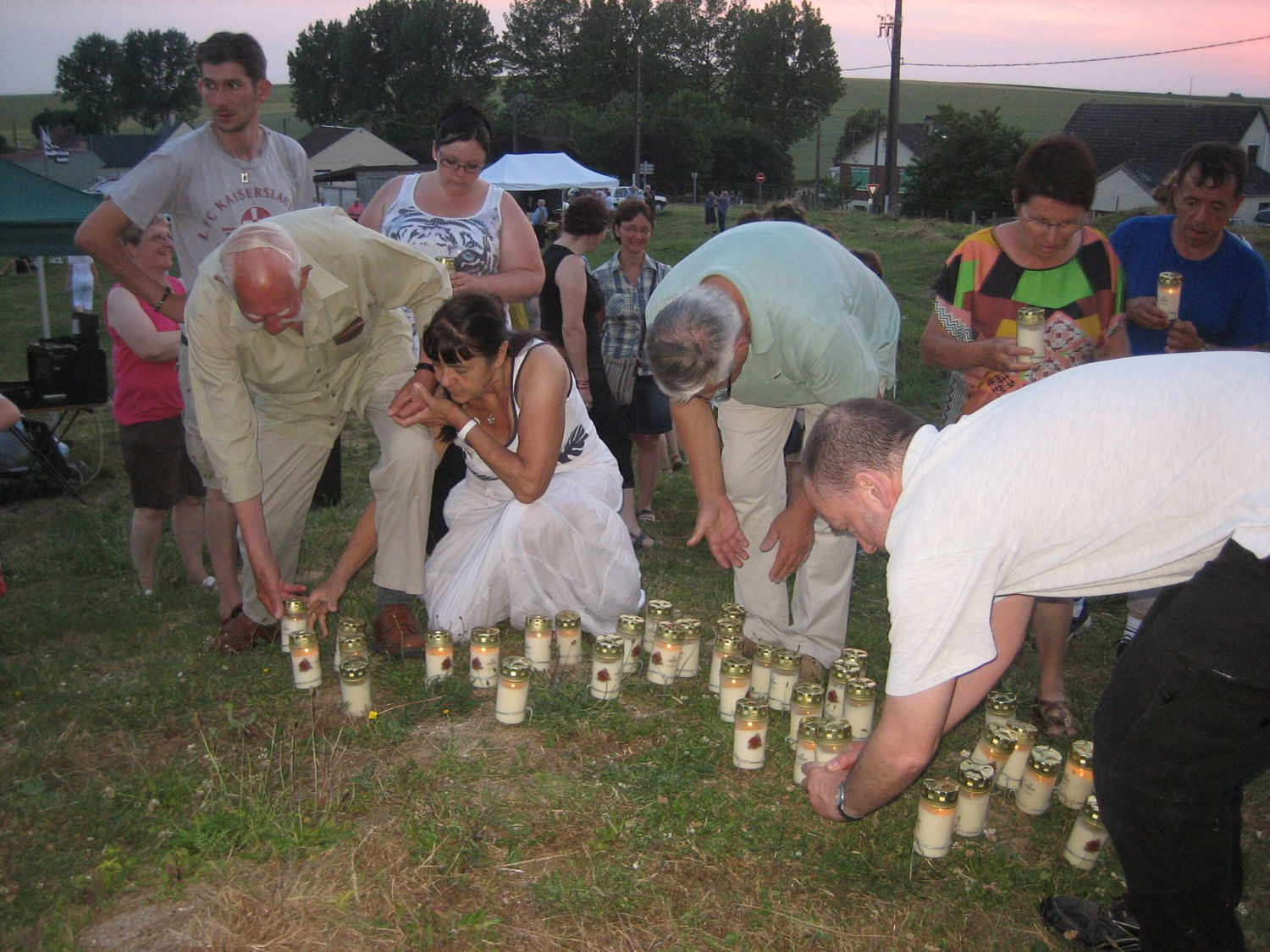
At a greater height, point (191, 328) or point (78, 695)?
→ point (191, 328)

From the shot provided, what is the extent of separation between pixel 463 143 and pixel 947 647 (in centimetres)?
365

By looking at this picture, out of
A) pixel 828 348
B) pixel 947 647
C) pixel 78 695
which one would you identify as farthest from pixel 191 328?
pixel 947 647

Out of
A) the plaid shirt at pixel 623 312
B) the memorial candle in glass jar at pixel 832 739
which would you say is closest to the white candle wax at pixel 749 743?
the memorial candle in glass jar at pixel 832 739

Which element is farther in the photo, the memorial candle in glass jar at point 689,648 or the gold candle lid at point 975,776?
the memorial candle in glass jar at point 689,648

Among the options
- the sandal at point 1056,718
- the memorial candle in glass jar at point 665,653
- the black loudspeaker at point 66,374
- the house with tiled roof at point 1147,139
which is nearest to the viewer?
the sandal at point 1056,718

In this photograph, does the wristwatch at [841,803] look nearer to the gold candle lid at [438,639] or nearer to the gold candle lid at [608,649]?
the gold candle lid at [608,649]

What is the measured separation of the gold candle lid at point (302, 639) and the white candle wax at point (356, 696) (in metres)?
0.21

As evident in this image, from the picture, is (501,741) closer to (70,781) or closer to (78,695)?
(70,781)

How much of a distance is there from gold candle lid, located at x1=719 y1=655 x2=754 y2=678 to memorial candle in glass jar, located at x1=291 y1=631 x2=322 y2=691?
164 centimetres

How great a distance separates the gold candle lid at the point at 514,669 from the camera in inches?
149

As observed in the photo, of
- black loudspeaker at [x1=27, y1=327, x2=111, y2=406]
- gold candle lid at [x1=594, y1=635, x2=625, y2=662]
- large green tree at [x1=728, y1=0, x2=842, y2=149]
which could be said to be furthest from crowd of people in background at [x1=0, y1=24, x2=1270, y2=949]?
large green tree at [x1=728, y1=0, x2=842, y2=149]

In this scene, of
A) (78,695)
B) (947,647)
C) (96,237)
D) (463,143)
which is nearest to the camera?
(947,647)

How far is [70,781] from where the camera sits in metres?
3.48

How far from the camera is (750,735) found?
11.8 ft
